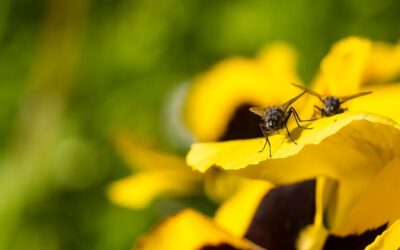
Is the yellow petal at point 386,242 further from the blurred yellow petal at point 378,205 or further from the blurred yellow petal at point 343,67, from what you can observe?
the blurred yellow petal at point 343,67

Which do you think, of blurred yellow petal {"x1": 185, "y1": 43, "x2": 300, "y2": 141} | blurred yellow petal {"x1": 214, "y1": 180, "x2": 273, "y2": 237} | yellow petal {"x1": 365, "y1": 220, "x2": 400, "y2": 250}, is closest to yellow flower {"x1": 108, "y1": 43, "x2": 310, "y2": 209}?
blurred yellow petal {"x1": 185, "y1": 43, "x2": 300, "y2": 141}

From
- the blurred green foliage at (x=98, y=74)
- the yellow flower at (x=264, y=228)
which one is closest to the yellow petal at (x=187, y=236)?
the yellow flower at (x=264, y=228)

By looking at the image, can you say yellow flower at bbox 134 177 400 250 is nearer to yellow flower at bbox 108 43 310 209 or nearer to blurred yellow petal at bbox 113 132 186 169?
yellow flower at bbox 108 43 310 209

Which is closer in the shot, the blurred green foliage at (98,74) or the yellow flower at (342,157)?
the yellow flower at (342,157)

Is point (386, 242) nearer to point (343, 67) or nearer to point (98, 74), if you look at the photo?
point (343, 67)

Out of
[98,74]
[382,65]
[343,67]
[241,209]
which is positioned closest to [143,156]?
[382,65]

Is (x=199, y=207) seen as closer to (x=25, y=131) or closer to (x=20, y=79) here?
(x=25, y=131)

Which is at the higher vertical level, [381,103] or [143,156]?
[381,103]
